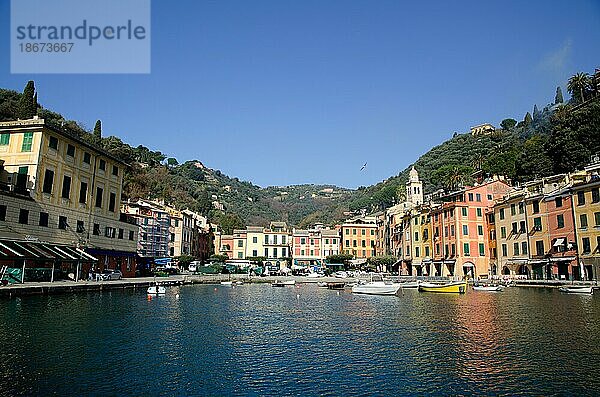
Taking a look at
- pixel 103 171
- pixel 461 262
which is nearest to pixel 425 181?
pixel 461 262

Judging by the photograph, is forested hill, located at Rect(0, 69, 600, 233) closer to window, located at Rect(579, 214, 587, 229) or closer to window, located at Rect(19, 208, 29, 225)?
window, located at Rect(19, 208, 29, 225)

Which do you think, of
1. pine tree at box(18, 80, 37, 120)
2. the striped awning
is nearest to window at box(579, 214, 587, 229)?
the striped awning

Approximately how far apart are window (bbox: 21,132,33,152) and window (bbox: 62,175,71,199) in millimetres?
4496

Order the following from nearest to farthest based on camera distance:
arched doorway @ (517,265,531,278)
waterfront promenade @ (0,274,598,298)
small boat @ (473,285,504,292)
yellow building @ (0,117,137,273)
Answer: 1. waterfront promenade @ (0,274,598,298)
2. yellow building @ (0,117,137,273)
3. small boat @ (473,285,504,292)
4. arched doorway @ (517,265,531,278)

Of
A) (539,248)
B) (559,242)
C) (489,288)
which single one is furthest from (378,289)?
(539,248)

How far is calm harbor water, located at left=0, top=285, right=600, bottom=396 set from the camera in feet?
48.6

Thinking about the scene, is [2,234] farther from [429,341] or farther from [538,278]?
[538,278]

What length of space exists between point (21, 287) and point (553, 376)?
116 ft

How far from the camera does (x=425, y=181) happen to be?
146625 mm

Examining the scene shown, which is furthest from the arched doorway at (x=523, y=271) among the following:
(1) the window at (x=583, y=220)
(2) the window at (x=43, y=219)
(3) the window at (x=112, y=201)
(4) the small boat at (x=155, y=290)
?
(2) the window at (x=43, y=219)

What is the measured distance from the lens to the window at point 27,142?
43.7m

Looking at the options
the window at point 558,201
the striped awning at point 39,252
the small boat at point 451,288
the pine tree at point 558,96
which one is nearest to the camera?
the striped awning at point 39,252

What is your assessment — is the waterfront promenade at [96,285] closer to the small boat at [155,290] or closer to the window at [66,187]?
the small boat at [155,290]

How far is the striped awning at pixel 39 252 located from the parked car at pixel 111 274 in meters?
4.86
